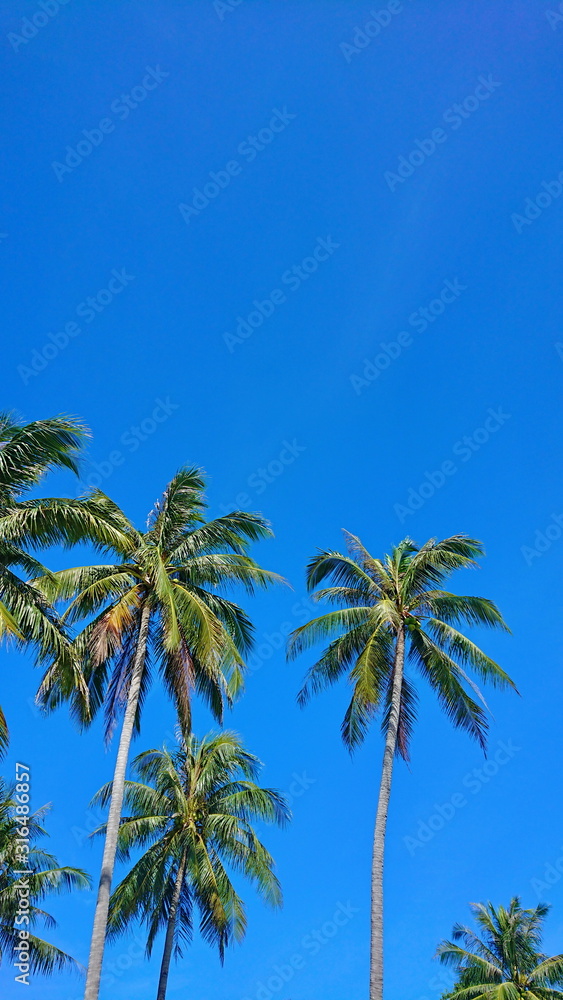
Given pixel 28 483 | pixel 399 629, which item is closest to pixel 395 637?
pixel 399 629

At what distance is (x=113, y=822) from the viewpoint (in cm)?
1884

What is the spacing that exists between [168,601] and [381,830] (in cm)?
797

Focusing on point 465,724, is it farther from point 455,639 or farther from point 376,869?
point 376,869

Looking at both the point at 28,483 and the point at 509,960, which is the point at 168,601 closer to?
the point at 28,483

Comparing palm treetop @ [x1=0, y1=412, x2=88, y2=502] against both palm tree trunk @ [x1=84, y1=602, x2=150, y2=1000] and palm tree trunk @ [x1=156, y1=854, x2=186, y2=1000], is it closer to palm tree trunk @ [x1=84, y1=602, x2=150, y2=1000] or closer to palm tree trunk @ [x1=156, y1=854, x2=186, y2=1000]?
palm tree trunk @ [x1=84, y1=602, x2=150, y2=1000]

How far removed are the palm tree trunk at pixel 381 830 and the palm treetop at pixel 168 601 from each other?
13.7ft

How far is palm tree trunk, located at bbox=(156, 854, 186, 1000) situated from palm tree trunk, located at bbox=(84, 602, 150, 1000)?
843 cm

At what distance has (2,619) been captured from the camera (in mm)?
14609

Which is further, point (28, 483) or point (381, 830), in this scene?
point (381, 830)

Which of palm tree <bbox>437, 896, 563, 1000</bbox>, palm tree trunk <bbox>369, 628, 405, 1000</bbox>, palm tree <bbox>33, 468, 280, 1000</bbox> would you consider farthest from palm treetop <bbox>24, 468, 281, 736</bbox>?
palm tree <bbox>437, 896, 563, 1000</bbox>

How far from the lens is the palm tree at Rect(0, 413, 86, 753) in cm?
1642

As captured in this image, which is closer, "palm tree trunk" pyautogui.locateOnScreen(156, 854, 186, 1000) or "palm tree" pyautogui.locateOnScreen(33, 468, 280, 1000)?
"palm tree" pyautogui.locateOnScreen(33, 468, 280, 1000)

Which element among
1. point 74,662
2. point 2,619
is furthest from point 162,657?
point 2,619

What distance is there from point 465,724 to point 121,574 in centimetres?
1004
